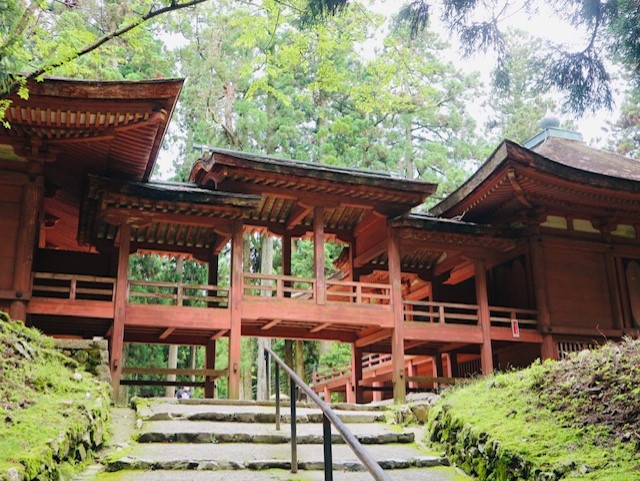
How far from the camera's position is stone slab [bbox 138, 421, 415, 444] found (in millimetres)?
7008

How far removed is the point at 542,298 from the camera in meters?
15.9

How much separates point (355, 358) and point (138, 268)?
10448 mm

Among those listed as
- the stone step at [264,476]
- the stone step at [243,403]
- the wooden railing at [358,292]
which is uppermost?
the wooden railing at [358,292]

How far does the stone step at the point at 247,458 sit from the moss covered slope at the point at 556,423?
1.93 ft

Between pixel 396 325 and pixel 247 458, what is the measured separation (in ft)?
28.1

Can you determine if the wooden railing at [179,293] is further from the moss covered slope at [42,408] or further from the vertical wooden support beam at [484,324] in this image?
the vertical wooden support beam at [484,324]

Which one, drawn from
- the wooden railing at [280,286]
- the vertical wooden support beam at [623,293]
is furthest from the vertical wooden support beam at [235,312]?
the vertical wooden support beam at [623,293]

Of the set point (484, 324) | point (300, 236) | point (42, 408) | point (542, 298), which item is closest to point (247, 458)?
point (42, 408)

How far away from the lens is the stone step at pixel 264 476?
5.58 meters

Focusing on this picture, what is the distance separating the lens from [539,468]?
566 centimetres

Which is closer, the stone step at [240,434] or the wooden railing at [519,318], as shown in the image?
the stone step at [240,434]

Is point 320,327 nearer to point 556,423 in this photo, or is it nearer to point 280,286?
point 280,286

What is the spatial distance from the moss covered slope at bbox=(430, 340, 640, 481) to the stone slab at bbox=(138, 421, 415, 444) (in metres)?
0.73

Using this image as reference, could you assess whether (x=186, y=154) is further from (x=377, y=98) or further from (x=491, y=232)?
(x=491, y=232)
